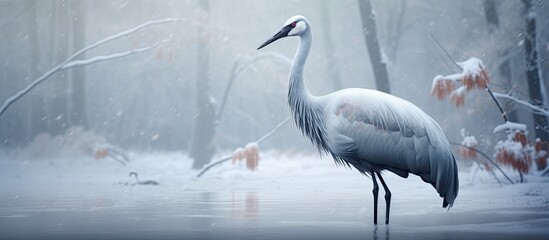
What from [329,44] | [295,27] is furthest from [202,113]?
[295,27]

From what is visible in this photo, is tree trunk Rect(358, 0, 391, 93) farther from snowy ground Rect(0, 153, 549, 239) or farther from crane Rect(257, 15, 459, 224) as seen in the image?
crane Rect(257, 15, 459, 224)

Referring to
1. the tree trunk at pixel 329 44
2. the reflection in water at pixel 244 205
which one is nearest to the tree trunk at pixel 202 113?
the tree trunk at pixel 329 44

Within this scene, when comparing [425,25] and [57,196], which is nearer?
[57,196]

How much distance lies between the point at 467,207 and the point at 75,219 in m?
4.68

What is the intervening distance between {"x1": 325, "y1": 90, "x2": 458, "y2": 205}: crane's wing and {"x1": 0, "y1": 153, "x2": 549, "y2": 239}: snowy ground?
0.52 meters

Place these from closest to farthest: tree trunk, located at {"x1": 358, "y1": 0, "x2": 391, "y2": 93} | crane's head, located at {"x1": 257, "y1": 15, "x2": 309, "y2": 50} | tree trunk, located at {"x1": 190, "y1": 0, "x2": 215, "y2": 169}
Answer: crane's head, located at {"x1": 257, "y1": 15, "x2": 309, "y2": 50}
tree trunk, located at {"x1": 358, "y1": 0, "x2": 391, "y2": 93}
tree trunk, located at {"x1": 190, "y1": 0, "x2": 215, "y2": 169}

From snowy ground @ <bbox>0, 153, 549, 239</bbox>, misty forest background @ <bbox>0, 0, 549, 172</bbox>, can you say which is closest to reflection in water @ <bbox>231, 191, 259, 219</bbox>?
snowy ground @ <bbox>0, 153, 549, 239</bbox>

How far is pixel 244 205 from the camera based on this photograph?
9570mm

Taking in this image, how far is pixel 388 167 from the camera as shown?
7453 millimetres

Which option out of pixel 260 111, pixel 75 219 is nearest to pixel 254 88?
pixel 260 111

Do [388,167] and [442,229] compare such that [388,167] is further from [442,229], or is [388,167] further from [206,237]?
[206,237]

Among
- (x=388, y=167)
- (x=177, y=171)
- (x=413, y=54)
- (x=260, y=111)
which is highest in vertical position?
(x=413, y=54)

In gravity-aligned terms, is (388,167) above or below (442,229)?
above

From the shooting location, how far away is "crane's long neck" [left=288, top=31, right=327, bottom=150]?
304 inches
